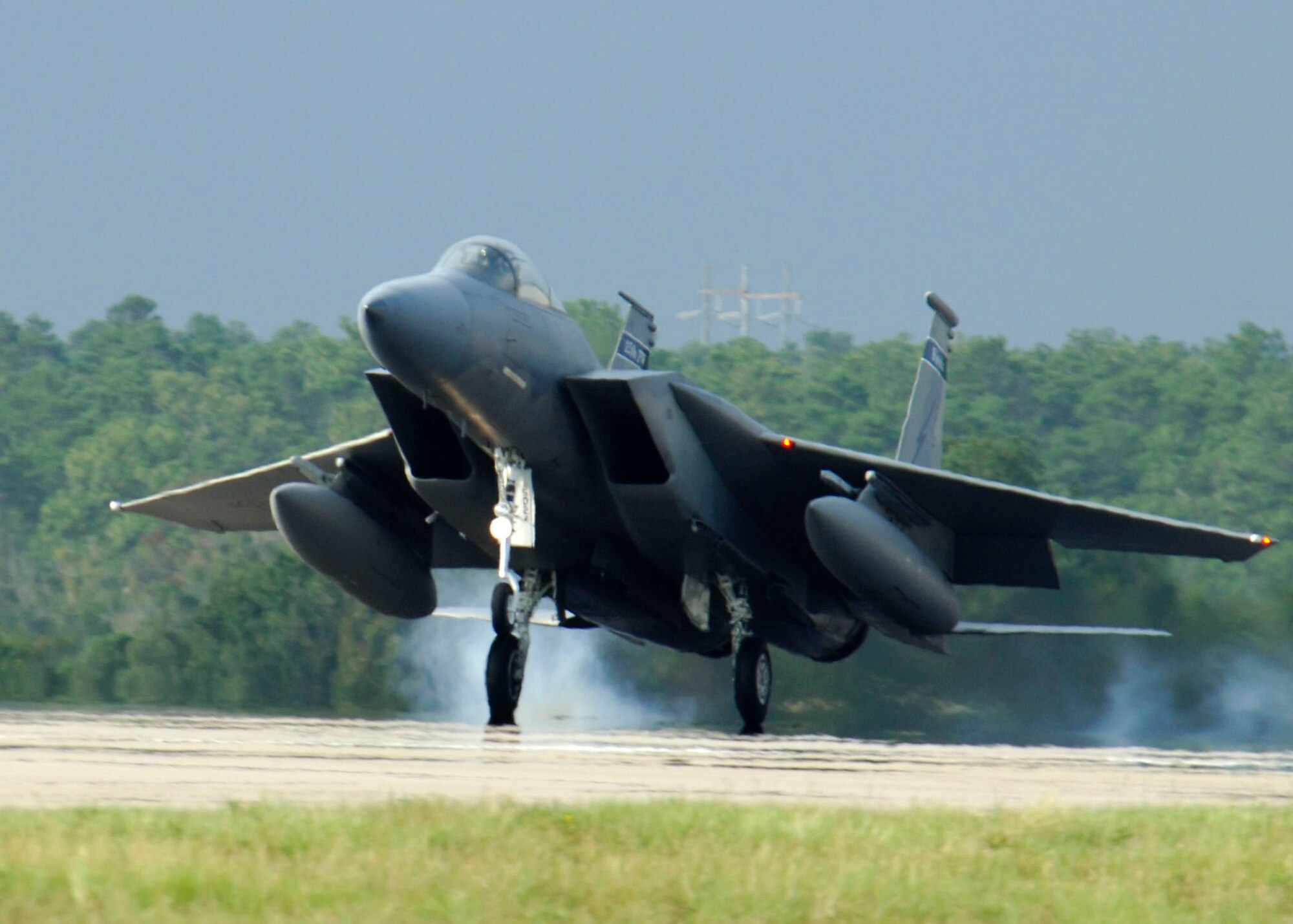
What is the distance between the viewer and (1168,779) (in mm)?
8211

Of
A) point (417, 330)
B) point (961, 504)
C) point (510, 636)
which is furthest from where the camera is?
point (961, 504)

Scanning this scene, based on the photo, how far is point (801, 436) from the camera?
174 feet

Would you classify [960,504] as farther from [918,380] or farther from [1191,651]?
[1191,651]

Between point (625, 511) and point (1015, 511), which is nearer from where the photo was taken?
point (625, 511)

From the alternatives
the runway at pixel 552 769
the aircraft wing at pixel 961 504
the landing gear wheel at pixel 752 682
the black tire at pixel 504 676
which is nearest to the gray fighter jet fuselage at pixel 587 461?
the aircraft wing at pixel 961 504

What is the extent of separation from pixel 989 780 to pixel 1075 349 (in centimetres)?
5553

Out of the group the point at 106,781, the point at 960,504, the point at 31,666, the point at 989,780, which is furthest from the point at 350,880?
the point at 31,666

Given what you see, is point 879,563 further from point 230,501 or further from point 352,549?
point 230,501

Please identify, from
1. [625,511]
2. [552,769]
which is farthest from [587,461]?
[552,769]

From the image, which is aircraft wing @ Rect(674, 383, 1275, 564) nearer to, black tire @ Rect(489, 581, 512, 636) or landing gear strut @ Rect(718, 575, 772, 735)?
landing gear strut @ Rect(718, 575, 772, 735)

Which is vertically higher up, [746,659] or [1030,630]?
[1030,630]

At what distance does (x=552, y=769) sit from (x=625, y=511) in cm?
441

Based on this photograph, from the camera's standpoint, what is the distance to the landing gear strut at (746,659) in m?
12.4

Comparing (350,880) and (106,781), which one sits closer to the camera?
(350,880)
